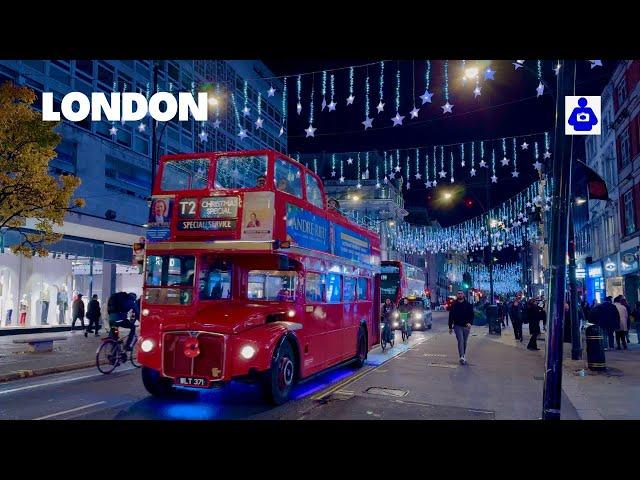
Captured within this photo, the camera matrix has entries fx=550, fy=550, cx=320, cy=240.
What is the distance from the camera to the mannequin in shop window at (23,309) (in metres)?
24.3

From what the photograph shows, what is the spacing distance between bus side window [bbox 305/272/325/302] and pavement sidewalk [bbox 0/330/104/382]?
659 cm

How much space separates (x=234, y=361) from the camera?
8.31 metres

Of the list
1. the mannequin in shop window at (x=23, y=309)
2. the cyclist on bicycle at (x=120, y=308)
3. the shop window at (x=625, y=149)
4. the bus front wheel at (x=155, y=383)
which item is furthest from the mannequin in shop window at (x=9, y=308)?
the shop window at (x=625, y=149)

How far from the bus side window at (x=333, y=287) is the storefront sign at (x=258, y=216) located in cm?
A: 299

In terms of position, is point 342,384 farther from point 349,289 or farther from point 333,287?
point 349,289

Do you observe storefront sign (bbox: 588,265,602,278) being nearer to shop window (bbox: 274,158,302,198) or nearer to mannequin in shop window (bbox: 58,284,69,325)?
shop window (bbox: 274,158,302,198)

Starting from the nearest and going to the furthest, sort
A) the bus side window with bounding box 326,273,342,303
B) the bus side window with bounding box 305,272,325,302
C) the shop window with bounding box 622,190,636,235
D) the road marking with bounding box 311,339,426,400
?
the road marking with bounding box 311,339,426,400, the bus side window with bounding box 305,272,325,302, the bus side window with bounding box 326,273,342,303, the shop window with bounding box 622,190,636,235

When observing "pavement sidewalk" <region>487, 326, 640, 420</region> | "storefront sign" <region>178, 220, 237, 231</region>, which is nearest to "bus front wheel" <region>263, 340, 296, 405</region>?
"storefront sign" <region>178, 220, 237, 231</region>

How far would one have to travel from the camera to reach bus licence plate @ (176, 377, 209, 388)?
27.3 feet

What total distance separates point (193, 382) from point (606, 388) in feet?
25.9

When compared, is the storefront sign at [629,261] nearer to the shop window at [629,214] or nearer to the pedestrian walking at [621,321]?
the shop window at [629,214]

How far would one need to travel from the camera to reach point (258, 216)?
29.7ft

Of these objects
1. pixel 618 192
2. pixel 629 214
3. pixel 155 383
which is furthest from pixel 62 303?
pixel 618 192
